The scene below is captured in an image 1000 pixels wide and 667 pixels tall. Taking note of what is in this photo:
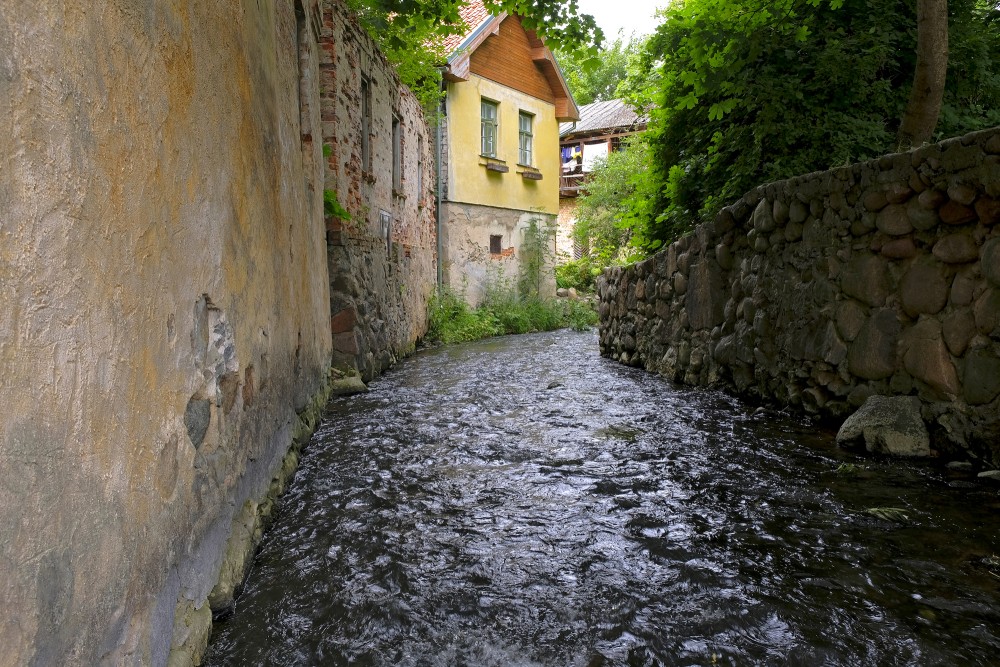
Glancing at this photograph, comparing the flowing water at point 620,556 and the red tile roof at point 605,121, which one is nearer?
the flowing water at point 620,556

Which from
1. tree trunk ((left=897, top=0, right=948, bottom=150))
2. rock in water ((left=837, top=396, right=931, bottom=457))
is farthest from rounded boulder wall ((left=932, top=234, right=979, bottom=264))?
tree trunk ((left=897, top=0, right=948, bottom=150))

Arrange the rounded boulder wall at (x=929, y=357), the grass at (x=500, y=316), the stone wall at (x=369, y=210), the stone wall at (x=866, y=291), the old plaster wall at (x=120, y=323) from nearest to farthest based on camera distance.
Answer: the old plaster wall at (x=120, y=323) → the stone wall at (x=866, y=291) → the rounded boulder wall at (x=929, y=357) → the stone wall at (x=369, y=210) → the grass at (x=500, y=316)

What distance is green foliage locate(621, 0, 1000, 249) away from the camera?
19.8 ft

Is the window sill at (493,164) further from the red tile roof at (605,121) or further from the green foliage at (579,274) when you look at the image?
the red tile roof at (605,121)

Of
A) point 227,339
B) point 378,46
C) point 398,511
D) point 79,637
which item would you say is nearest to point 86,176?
point 79,637

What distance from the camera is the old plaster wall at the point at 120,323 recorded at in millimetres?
1184

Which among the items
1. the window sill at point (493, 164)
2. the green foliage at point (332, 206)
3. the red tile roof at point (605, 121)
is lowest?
the green foliage at point (332, 206)

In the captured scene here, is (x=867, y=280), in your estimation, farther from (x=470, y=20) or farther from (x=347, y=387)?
(x=470, y=20)

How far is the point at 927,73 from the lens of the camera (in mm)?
5191

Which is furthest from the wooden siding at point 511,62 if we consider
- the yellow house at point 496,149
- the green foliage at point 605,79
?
the green foliage at point 605,79

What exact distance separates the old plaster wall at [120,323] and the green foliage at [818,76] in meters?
4.84

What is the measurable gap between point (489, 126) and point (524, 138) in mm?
1426

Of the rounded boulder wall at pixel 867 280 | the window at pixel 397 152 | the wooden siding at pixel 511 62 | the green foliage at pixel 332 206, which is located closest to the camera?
the rounded boulder wall at pixel 867 280

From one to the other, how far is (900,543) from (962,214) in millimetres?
1918
